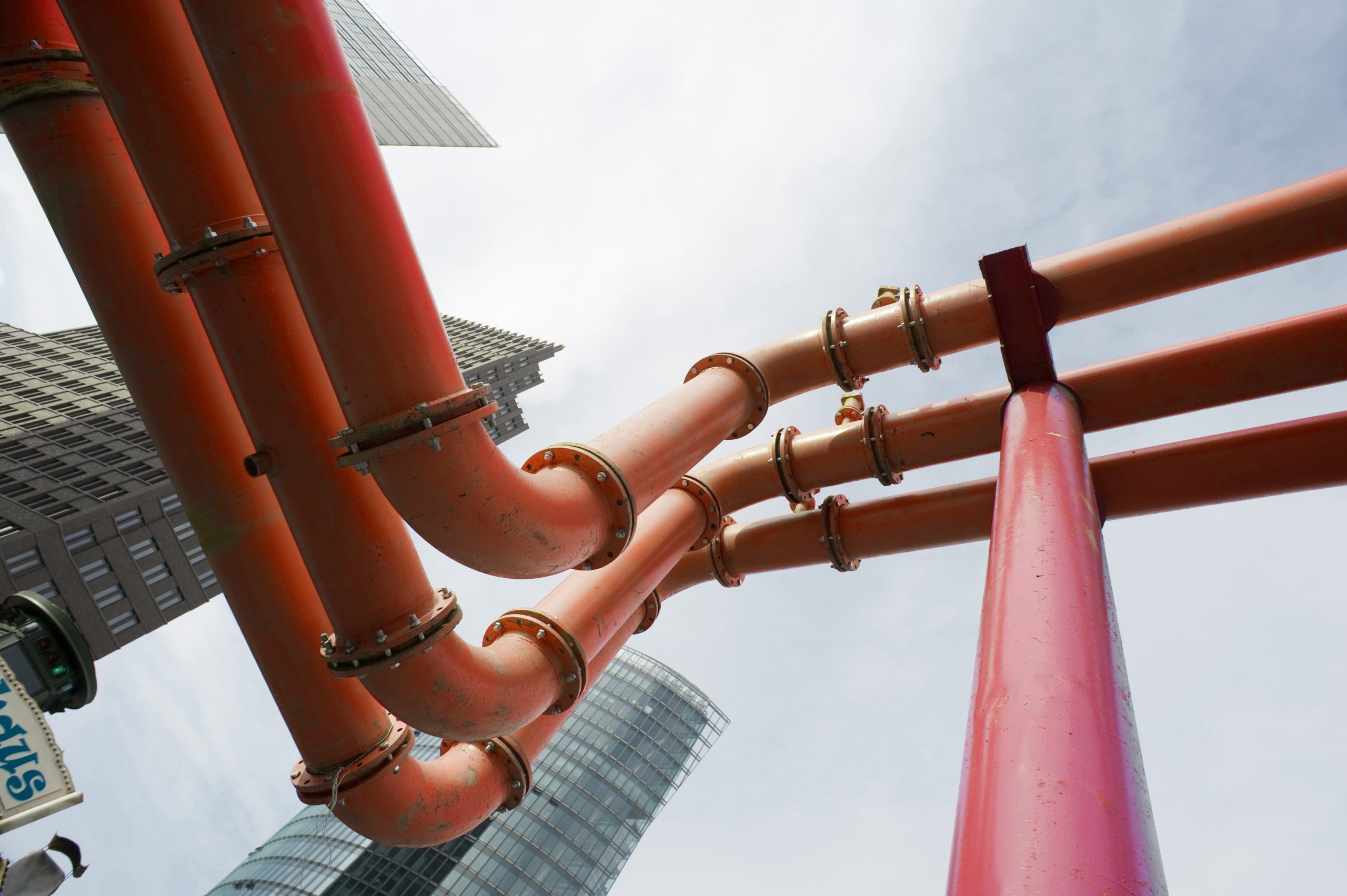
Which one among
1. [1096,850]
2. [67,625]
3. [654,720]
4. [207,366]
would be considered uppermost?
[654,720]

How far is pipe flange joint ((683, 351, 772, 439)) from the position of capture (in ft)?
25.0

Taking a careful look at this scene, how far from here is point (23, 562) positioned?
32406 mm

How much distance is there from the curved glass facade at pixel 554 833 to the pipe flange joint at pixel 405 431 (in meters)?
37.9

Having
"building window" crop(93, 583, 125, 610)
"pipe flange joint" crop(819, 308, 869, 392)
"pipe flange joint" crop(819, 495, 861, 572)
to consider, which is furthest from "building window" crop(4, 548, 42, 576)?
"pipe flange joint" crop(819, 308, 869, 392)

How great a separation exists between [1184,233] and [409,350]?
591cm

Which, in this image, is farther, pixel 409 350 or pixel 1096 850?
pixel 409 350

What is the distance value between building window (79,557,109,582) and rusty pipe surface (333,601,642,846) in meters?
37.0

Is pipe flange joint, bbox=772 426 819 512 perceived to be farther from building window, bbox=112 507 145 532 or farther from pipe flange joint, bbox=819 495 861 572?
building window, bbox=112 507 145 532

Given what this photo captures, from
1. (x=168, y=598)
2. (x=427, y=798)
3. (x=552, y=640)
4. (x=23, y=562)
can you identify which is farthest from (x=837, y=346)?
(x=168, y=598)

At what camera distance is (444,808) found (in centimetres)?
586

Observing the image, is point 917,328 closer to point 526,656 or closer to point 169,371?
point 526,656

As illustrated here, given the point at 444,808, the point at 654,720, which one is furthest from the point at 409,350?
the point at 654,720

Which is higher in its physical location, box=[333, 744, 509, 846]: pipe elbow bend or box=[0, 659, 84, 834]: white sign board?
box=[333, 744, 509, 846]: pipe elbow bend

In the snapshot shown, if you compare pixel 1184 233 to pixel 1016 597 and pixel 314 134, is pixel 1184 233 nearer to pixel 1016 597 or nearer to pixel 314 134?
pixel 1016 597
